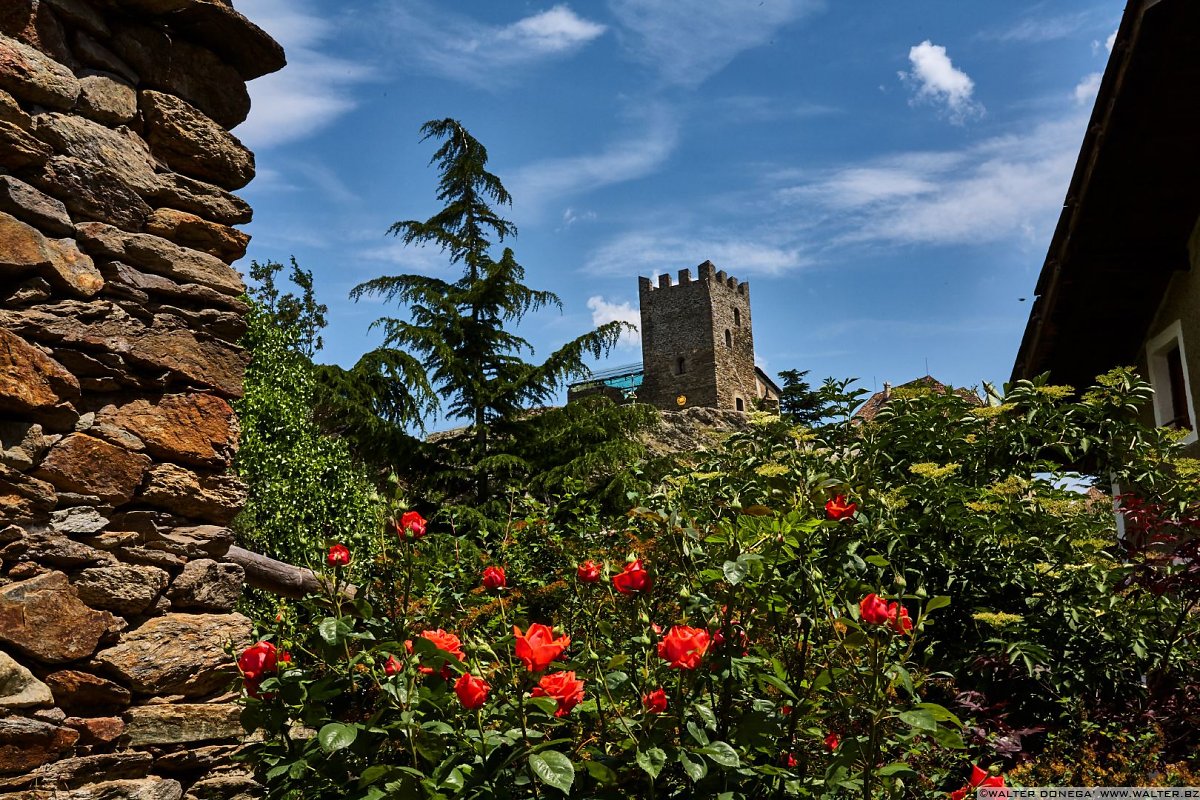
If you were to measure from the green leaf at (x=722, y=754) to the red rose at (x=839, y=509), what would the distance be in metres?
0.58

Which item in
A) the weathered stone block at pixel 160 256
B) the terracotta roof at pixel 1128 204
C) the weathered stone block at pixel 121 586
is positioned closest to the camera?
the weathered stone block at pixel 121 586

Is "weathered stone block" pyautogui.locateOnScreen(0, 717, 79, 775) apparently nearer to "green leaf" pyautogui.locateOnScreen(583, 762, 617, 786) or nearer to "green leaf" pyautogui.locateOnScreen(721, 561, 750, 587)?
"green leaf" pyautogui.locateOnScreen(583, 762, 617, 786)

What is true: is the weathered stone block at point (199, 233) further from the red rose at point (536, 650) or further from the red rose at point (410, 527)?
the red rose at point (536, 650)

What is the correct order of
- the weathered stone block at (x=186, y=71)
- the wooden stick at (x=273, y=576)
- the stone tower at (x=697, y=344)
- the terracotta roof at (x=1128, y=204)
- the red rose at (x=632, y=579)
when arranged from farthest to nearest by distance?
the stone tower at (x=697, y=344)
the terracotta roof at (x=1128, y=204)
the wooden stick at (x=273, y=576)
the weathered stone block at (x=186, y=71)
the red rose at (x=632, y=579)

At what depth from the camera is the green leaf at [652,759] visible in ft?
5.54

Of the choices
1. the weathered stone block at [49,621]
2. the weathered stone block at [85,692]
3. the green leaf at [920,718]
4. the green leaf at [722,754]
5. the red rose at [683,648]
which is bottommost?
the green leaf at [722,754]

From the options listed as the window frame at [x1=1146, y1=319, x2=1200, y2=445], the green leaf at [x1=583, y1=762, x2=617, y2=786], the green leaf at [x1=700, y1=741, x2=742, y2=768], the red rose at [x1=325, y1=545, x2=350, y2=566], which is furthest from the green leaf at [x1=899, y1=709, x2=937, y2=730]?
the window frame at [x1=1146, y1=319, x2=1200, y2=445]

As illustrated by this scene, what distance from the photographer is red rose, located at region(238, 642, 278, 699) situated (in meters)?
2.10

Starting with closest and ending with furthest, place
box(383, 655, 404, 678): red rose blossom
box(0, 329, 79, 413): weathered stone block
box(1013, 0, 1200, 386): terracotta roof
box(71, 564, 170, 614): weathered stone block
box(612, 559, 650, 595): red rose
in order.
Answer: box(612, 559, 650, 595): red rose → box(383, 655, 404, 678): red rose blossom → box(0, 329, 79, 413): weathered stone block → box(71, 564, 170, 614): weathered stone block → box(1013, 0, 1200, 386): terracotta roof

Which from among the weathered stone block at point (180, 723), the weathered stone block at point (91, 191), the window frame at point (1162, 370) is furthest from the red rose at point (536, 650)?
the window frame at point (1162, 370)

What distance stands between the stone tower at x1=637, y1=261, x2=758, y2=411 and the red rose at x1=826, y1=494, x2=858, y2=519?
29.0m

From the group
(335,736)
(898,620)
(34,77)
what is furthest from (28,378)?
(898,620)

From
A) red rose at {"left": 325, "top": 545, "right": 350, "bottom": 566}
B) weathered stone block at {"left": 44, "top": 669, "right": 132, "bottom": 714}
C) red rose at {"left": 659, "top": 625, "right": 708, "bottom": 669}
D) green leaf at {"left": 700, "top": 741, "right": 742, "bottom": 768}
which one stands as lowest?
green leaf at {"left": 700, "top": 741, "right": 742, "bottom": 768}

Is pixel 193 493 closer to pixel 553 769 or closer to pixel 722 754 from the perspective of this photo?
pixel 553 769
